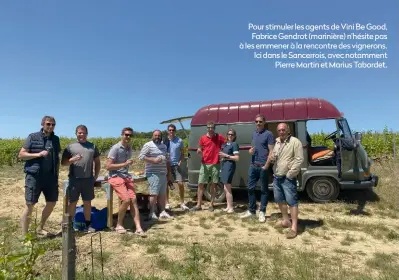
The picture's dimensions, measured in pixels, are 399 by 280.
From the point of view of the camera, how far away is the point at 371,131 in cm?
1672

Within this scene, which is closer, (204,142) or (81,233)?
(81,233)

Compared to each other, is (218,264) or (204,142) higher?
(204,142)

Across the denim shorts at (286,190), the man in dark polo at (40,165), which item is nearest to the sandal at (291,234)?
the denim shorts at (286,190)

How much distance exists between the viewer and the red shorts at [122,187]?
5250mm

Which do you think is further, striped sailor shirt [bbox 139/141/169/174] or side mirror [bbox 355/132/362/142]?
side mirror [bbox 355/132/362/142]

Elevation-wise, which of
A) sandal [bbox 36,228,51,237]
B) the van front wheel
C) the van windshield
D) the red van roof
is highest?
the red van roof

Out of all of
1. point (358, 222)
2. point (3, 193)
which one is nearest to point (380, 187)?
point (358, 222)

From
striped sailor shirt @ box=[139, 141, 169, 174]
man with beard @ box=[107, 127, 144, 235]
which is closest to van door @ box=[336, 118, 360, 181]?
striped sailor shirt @ box=[139, 141, 169, 174]

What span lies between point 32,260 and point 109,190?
134 inches

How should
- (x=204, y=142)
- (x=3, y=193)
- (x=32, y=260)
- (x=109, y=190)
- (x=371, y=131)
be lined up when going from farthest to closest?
(x=371, y=131), (x=3, y=193), (x=204, y=142), (x=109, y=190), (x=32, y=260)

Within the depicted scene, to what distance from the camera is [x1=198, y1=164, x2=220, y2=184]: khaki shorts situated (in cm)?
675

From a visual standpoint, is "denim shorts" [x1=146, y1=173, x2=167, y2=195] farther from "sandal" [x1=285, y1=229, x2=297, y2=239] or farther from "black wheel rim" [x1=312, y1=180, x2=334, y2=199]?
"black wheel rim" [x1=312, y1=180, x2=334, y2=199]

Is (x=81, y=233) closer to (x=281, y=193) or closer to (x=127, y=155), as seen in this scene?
(x=127, y=155)

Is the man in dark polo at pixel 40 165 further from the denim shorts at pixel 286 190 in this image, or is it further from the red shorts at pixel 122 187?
the denim shorts at pixel 286 190
